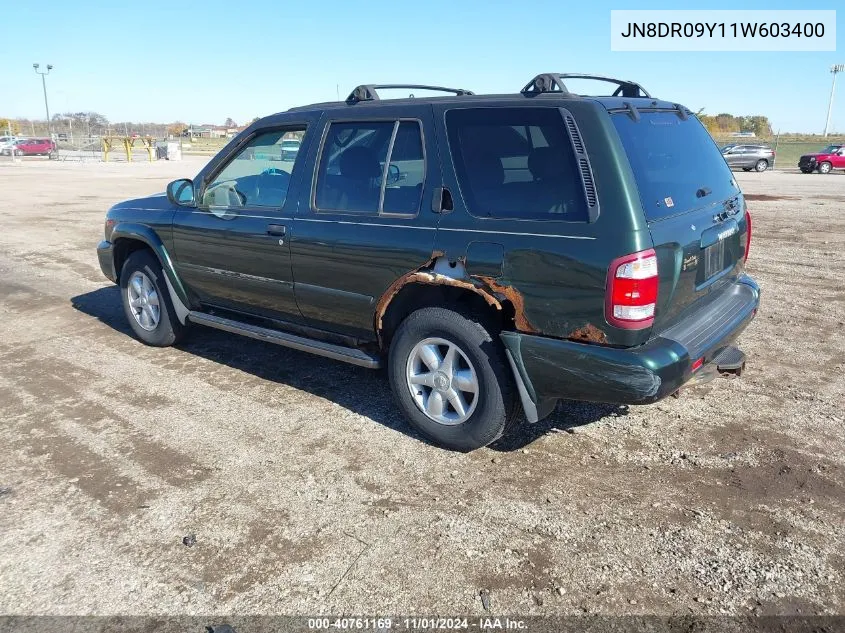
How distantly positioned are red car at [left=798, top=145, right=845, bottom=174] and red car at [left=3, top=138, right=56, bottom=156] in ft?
154

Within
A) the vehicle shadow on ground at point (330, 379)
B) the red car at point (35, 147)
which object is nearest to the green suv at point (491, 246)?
the vehicle shadow on ground at point (330, 379)

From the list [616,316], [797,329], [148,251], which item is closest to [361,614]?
[616,316]

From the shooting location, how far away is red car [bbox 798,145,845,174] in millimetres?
28938

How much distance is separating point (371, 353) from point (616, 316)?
5.76 ft

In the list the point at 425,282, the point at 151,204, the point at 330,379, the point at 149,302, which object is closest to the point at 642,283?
the point at 425,282

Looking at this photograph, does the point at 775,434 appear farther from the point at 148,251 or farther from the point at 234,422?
the point at 148,251

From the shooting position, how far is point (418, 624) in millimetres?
2498

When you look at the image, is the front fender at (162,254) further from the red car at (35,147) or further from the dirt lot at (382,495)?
the red car at (35,147)

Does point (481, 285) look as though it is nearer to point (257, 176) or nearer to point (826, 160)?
point (257, 176)

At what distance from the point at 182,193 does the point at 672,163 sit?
3.52 metres

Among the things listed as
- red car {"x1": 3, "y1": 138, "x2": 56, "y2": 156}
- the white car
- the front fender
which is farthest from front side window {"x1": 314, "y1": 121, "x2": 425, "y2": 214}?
the white car

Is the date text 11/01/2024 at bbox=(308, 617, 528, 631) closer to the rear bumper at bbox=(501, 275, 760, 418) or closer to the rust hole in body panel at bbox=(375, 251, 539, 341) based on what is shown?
the rear bumper at bbox=(501, 275, 760, 418)

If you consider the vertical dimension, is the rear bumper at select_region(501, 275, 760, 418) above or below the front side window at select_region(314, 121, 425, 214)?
below

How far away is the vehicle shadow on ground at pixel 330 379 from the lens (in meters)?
4.13
